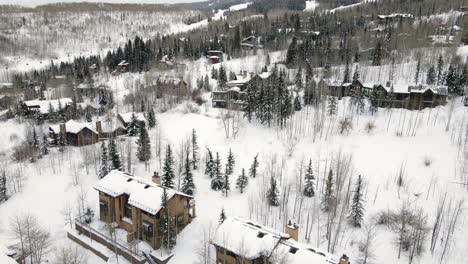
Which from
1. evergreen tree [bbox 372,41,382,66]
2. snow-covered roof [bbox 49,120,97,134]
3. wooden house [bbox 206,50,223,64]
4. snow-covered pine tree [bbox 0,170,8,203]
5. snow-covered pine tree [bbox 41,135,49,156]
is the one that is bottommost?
snow-covered pine tree [bbox 0,170,8,203]

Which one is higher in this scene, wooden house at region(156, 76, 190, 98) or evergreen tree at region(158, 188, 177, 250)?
wooden house at region(156, 76, 190, 98)

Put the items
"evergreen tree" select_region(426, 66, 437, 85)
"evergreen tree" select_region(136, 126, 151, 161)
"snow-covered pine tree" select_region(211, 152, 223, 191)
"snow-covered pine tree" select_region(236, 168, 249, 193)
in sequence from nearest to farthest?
"snow-covered pine tree" select_region(236, 168, 249, 193) < "snow-covered pine tree" select_region(211, 152, 223, 191) < "evergreen tree" select_region(136, 126, 151, 161) < "evergreen tree" select_region(426, 66, 437, 85)

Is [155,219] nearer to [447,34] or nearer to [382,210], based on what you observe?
[382,210]

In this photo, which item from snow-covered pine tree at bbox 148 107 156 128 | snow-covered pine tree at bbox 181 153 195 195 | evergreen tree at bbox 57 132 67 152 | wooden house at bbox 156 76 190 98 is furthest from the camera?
wooden house at bbox 156 76 190 98

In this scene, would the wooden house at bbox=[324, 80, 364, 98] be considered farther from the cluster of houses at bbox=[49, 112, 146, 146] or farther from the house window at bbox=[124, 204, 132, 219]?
the house window at bbox=[124, 204, 132, 219]

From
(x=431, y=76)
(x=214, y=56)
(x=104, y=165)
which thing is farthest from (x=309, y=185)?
(x=214, y=56)

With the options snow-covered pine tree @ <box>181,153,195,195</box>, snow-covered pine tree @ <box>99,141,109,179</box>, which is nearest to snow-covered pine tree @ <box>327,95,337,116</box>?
snow-covered pine tree @ <box>181,153,195,195</box>

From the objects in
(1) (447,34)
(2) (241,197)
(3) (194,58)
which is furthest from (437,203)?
(3) (194,58)
